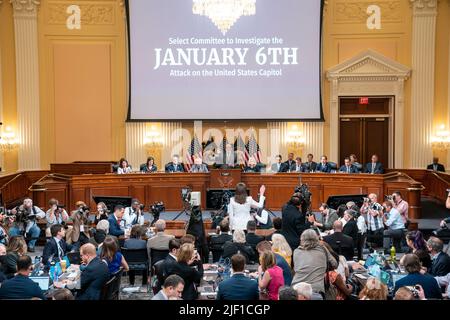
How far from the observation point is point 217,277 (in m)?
7.48

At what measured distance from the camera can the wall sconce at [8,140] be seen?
18.7 m

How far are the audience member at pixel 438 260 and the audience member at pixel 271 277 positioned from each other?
6.54 feet

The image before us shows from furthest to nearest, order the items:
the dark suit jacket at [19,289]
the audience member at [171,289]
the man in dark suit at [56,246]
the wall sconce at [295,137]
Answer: the wall sconce at [295,137] → the man in dark suit at [56,246] → the dark suit jacket at [19,289] → the audience member at [171,289]

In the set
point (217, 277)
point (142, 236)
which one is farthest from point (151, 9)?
point (217, 277)

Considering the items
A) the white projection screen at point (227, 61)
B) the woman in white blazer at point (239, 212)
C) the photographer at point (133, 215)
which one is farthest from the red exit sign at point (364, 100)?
the photographer at point (133, 215)

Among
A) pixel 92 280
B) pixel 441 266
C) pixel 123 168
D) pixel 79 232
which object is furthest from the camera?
pixel 123 168

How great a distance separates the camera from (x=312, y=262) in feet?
22.0

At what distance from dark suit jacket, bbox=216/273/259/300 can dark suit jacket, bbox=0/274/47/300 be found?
1.76 meters

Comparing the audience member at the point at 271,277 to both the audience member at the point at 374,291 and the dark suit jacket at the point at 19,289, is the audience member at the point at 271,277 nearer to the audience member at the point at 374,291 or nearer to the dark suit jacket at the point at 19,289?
the audience member at the point at 374,291

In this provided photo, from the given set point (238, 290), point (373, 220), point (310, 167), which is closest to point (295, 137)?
point (310, 167)

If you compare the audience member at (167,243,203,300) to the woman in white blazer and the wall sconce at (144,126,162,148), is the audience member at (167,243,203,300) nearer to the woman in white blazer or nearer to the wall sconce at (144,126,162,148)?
the woman in white blazer

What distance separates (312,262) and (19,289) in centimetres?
293

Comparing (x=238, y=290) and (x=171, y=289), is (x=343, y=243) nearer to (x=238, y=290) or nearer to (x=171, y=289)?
(x=238, y=290)

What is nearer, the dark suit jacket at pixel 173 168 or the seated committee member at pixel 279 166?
the dark suit jacket at pixel 173 168
